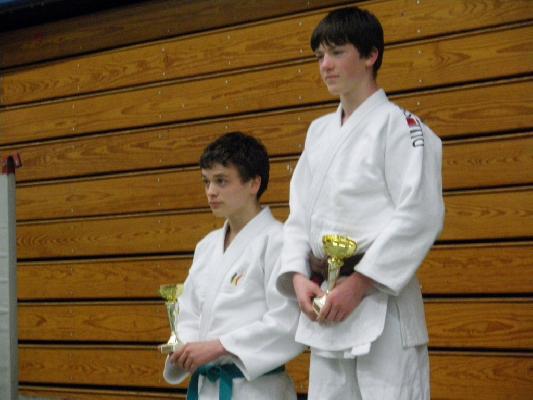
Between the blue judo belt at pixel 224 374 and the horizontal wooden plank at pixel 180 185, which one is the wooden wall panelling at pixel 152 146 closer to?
the horizontal wooden plank at pixel 180 185

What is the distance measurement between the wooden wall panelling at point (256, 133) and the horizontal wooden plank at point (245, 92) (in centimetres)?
7

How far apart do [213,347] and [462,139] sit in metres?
2.17

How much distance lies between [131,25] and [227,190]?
10.1 ft

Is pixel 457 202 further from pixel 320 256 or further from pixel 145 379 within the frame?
pixel 145 379

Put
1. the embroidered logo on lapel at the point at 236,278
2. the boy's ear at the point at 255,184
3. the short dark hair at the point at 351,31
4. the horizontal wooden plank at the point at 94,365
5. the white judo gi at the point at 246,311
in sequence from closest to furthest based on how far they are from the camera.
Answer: the short dark hair at the point at 351,31, the white judo gi at the point at 246,311, the embroidered logo on lapel at the point at 236,278, the boy's ear at the point at 255,184, the horizontal wooden plank at the point at 94,365

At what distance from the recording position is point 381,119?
2.73 m

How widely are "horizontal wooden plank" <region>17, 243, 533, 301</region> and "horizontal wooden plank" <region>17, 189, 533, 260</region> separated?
71 mm

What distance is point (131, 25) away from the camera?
6039mm

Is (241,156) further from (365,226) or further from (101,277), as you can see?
(101,277)

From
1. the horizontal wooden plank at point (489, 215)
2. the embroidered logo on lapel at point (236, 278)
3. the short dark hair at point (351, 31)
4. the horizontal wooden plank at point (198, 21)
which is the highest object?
the horizontal wooden plank at point (198, 21)

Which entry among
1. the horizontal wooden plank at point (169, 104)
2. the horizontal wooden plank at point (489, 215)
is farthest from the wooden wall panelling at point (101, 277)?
the horizontal wooden plank at point (489, 215)

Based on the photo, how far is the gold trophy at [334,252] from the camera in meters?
2.59

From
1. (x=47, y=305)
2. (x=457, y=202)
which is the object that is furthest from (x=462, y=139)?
(x=47, y=305)

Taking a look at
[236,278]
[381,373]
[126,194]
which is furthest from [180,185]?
[381,373]
